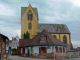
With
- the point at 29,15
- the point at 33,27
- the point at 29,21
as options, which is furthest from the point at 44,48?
the point at 29,15

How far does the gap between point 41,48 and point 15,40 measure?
46.4 meters

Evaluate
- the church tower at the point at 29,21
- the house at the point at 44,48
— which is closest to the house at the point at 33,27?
the church tower at the point at 29,21

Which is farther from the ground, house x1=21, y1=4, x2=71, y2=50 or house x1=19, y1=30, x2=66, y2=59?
house x1=21, y1=4, x2=71, y2=50

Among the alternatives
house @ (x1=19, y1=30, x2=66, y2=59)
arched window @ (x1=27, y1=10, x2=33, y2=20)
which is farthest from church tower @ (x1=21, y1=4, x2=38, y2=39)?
house @ (x1=19, y1=30, x2=66, y2=59)

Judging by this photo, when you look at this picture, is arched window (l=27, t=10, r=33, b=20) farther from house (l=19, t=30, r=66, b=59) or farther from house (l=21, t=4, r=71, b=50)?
house (l=19, t=30, r=66, b=59)

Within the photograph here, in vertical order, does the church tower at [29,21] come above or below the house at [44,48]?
above

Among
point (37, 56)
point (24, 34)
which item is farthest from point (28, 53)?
point (24, 34)

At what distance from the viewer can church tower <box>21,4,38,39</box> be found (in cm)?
5897

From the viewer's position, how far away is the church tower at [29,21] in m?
59.0

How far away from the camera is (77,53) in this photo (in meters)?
39.0

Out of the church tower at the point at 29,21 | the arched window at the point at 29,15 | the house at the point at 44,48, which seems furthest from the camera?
the arched window at the point at 29,15

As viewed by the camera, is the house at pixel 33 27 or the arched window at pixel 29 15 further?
the arched window at pixel 29 15

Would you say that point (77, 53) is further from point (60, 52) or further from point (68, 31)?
point (68, 31)

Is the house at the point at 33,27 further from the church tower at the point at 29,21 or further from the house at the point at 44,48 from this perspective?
the house at the point at 44,48
